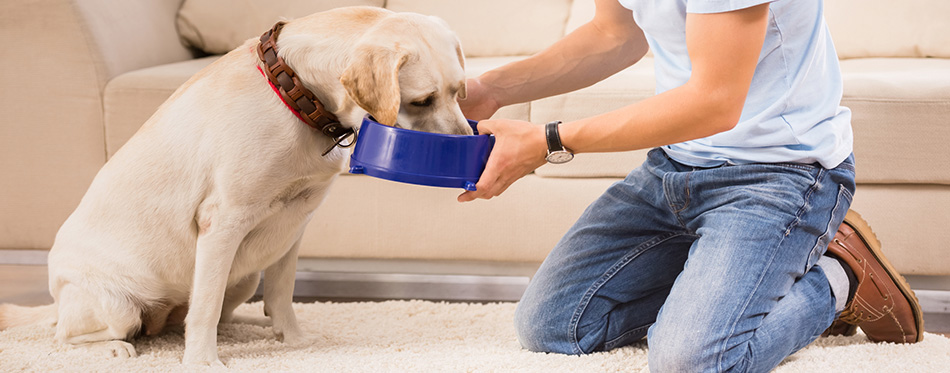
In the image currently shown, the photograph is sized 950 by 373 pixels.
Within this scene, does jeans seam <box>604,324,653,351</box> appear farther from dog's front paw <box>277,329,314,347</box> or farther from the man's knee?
dog's front paw <box>277,329,314,347</box>

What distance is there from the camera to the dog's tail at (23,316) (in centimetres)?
155

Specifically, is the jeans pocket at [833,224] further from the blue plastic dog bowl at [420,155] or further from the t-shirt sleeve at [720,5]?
the blue plastic dog bowl at [420,155]

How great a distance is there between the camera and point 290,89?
1257 millimetres

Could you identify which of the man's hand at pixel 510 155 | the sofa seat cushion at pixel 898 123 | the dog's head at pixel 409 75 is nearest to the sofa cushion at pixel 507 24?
the sofa seat cushion at pixel 898 123

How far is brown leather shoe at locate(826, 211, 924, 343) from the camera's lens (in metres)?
1.43

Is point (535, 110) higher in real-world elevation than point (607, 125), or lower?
lower

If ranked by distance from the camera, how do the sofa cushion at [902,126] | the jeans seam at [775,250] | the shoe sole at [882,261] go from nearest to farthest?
the jeans seam at [775,250] → the shoe sole at [882,261] → the sofa cushion at [902,126]

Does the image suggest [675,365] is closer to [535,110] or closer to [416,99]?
[416,99]

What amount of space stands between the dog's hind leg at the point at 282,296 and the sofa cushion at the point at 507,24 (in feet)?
4.29

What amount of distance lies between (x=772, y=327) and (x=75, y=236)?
4.26 feet

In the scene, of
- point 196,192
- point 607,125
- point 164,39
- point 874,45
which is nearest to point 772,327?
point 607,125

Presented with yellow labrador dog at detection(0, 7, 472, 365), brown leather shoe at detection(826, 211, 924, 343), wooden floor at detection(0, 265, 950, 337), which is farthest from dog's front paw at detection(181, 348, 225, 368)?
brown leather shoe at detection(826, 211, 924, 343)

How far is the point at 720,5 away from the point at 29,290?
75.9 inches

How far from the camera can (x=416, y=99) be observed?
4.05ft
